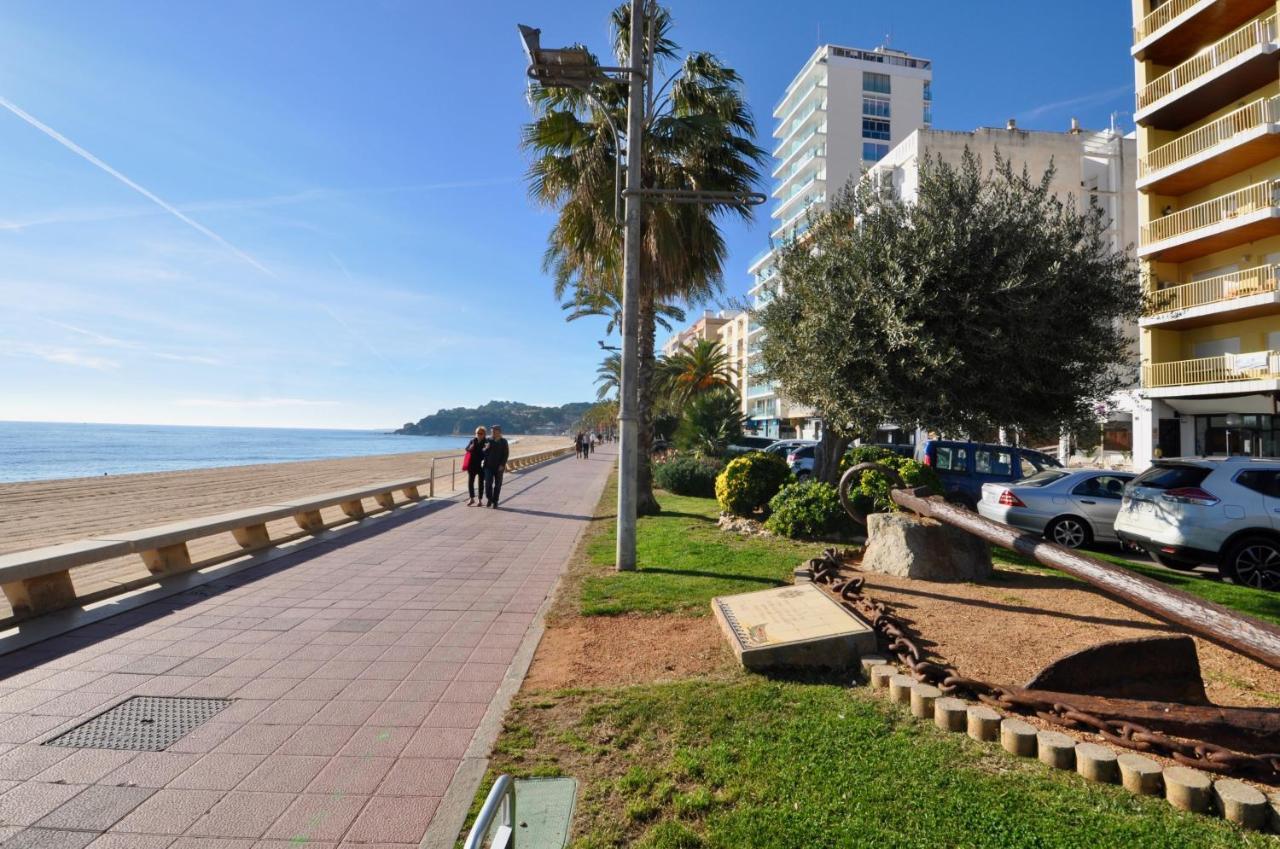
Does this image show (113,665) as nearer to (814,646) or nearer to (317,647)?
(317,647)

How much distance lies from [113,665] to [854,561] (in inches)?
271

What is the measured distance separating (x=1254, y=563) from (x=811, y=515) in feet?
16.6

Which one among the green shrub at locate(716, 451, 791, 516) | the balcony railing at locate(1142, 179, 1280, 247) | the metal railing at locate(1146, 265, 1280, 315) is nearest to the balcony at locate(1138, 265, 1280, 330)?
the metal railing at locate(1146, 265, 1280, 315)

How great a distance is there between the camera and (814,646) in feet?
13.8

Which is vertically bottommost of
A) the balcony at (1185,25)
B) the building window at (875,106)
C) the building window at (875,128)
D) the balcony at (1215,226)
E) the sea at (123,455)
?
the sea at (123,455)

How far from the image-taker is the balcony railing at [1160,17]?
22.0 m

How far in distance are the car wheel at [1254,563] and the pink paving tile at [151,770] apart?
1021cm

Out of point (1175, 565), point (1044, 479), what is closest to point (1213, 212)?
point (1044, 479)

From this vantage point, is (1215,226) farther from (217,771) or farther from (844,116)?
(844,116)

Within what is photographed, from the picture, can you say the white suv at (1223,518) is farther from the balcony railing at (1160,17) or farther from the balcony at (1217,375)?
the balcony railing at (1160,17)

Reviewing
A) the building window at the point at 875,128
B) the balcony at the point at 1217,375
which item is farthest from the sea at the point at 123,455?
the building window at the point at 875,128

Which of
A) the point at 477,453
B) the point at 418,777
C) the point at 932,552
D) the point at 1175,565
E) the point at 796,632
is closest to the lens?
the point at 418,777

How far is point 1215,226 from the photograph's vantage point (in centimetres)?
2038

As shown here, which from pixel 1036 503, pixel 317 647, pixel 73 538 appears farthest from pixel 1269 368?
pixel 73 538
